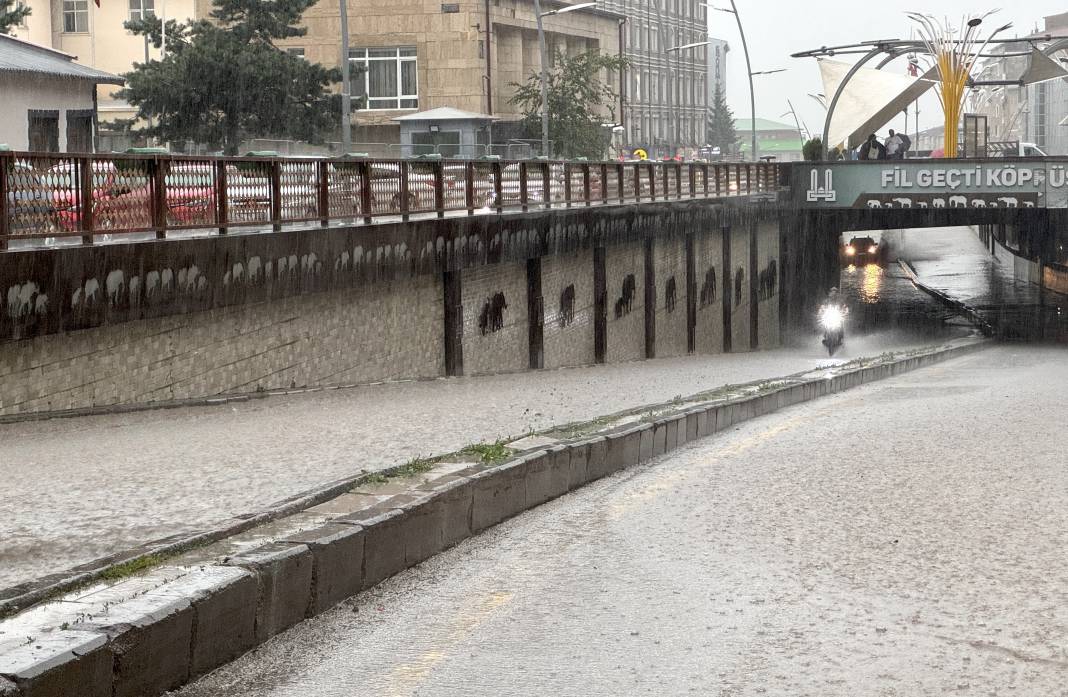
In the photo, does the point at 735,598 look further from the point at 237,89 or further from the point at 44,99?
the point at 237,89

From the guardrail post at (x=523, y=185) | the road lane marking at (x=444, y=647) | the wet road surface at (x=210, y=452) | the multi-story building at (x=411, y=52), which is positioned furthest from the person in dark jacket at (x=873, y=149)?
the road lane marking at (x=444, y=647)

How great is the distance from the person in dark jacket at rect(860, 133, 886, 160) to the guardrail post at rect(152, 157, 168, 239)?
140 feet

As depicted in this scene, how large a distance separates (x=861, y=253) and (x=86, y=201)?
282ft

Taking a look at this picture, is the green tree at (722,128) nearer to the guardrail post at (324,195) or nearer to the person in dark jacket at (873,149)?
the person in dark jacket at (873,149)

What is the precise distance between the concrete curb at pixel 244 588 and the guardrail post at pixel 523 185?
1589 cm

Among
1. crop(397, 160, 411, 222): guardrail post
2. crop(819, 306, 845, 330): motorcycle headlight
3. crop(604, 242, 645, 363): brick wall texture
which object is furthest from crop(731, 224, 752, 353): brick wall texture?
crop(397, 160, 411, 222): guardrail post

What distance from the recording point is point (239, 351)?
15.6 metres

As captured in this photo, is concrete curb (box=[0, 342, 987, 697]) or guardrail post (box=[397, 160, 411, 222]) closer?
concrete curb (box=[0, 342, 987, 697])

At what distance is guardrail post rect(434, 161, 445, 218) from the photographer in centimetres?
2128

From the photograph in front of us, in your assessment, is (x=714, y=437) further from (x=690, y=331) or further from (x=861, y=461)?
(x=690, y=331)

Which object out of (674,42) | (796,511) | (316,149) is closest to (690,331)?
(316,149)

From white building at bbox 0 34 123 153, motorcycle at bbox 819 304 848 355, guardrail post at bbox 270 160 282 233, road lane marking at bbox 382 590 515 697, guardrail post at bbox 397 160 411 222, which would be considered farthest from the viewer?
motorcycle at bbox 819 304 848 355

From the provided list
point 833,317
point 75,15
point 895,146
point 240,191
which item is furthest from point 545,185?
point 75,15

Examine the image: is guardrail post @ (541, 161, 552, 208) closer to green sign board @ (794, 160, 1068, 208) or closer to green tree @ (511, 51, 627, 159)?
green sign board @ (794, 160, 1068, 208)
